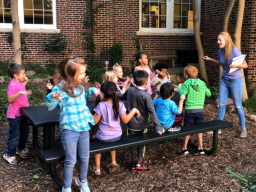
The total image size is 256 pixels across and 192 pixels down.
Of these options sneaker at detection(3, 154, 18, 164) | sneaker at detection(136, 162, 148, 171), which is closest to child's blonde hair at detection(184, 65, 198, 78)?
sneaker at detection(136, 162, 148, 171)

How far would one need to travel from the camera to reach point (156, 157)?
4.39 metres

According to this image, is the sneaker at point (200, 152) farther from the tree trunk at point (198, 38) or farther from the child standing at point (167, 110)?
the tree trunk at point (198, 38)

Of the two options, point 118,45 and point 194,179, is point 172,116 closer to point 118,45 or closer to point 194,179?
point 194,179

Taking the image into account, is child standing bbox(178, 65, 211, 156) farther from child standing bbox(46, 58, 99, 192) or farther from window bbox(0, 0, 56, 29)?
window bbox(0, 0, 56, 29)

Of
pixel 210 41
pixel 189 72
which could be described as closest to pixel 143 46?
pixel 210 41

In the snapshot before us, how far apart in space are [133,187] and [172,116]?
3.64 ft

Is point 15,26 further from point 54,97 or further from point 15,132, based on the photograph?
point 54,97

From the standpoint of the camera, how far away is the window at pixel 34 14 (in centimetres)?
1048

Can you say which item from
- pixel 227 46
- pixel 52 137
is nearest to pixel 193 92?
pixel 227 46

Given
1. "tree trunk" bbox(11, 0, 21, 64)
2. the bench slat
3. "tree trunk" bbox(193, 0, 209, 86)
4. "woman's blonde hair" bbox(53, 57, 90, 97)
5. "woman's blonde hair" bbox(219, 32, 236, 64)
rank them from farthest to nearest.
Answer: "tree trunk" bbox(193, 0, 209, 86)
"tree trunk" bbox(11, 0, 21, 64)
"woman's blonde hair" bbox(219, 32, 236, 64)
the bench slat
"woman's blonde hair" bbox(53, 57, 90, 97)

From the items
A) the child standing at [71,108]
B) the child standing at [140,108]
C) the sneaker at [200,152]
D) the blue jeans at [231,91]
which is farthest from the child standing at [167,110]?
the blue jeans at [231,91]

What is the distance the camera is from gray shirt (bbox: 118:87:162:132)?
366 cm

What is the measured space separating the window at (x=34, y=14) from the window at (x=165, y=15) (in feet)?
11.3

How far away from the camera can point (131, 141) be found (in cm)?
353
